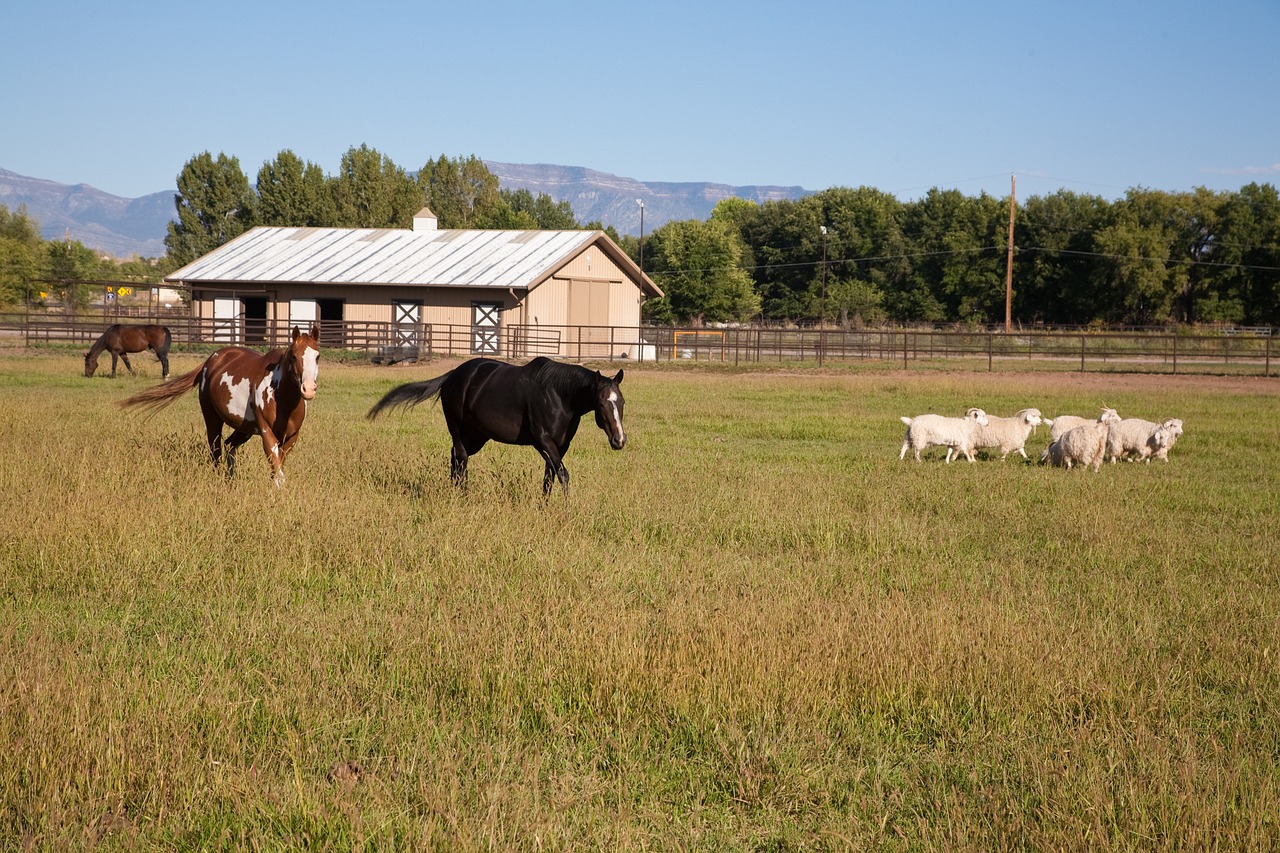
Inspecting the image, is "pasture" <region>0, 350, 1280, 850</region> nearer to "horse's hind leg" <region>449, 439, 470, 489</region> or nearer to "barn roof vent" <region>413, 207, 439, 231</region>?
"horse's hind leg" <region>449, 439, 470, 489</region>

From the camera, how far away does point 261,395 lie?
10500mm

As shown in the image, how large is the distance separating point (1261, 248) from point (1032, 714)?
75.4 metres

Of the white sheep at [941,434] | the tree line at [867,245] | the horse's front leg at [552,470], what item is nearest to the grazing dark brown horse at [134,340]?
the white sheep at [941,434]

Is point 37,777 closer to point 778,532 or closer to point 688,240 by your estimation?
point 778,532

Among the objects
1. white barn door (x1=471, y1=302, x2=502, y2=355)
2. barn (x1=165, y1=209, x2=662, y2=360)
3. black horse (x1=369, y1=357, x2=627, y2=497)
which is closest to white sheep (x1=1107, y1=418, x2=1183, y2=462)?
black horse (x1=369, y1=357, x2=627, y2=497)

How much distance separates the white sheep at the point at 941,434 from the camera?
48.8ft

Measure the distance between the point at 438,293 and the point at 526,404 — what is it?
116 feet

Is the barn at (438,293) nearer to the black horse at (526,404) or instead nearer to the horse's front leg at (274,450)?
the black horse at (526,404)

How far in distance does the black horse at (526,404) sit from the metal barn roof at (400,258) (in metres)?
31.9

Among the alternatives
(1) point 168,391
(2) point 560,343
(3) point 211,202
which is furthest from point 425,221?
(1) point 168,391

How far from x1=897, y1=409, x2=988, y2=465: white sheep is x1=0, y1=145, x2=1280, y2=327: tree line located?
56.8 meters

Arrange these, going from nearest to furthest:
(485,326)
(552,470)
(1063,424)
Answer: (552,470) < (1063,424) < (485,326)

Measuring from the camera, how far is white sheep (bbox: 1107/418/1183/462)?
1494 cm

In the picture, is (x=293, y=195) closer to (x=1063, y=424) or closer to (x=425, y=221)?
(x=425, y=221)
